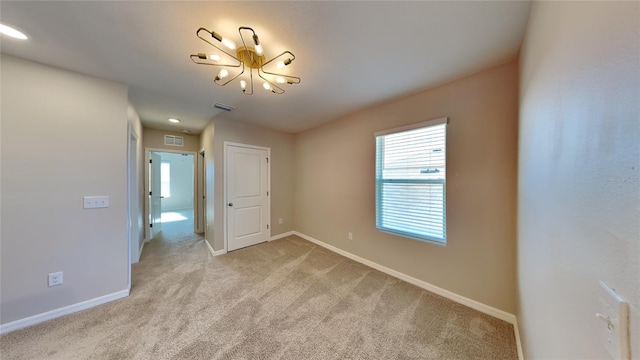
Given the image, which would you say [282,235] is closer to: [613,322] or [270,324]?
[270,324]

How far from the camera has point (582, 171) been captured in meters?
0.65

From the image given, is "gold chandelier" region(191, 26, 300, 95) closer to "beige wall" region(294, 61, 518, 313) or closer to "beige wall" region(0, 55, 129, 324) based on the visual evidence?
"beige wall" region(0, 55, 129, 324)

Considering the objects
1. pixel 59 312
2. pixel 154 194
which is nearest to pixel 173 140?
pixel 154 194

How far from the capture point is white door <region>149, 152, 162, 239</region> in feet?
13.4

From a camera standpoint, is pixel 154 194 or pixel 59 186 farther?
pixel 154 194

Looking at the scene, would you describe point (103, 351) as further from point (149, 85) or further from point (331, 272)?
point (149, 85)

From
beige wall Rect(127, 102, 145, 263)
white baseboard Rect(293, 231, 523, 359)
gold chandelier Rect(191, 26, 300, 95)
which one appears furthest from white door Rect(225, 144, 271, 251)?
white baseboard Rect(293, 231, 523, 359)

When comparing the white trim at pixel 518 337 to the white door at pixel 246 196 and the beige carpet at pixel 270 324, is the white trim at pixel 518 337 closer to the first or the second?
the beige carpet at pixel 270 324

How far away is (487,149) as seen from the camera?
6.26 ft

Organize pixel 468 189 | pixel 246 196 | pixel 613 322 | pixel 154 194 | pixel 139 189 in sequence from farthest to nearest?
pixel 154 194 → pixel 246 196 → pixel 139 189 → pixel 468 189 → pixel 613 322

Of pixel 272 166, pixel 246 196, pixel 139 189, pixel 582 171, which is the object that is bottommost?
pixel 246 196

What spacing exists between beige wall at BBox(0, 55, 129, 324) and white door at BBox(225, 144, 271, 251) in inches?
56.8

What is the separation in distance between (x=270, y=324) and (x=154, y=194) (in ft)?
13.7

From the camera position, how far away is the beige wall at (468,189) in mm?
1803
